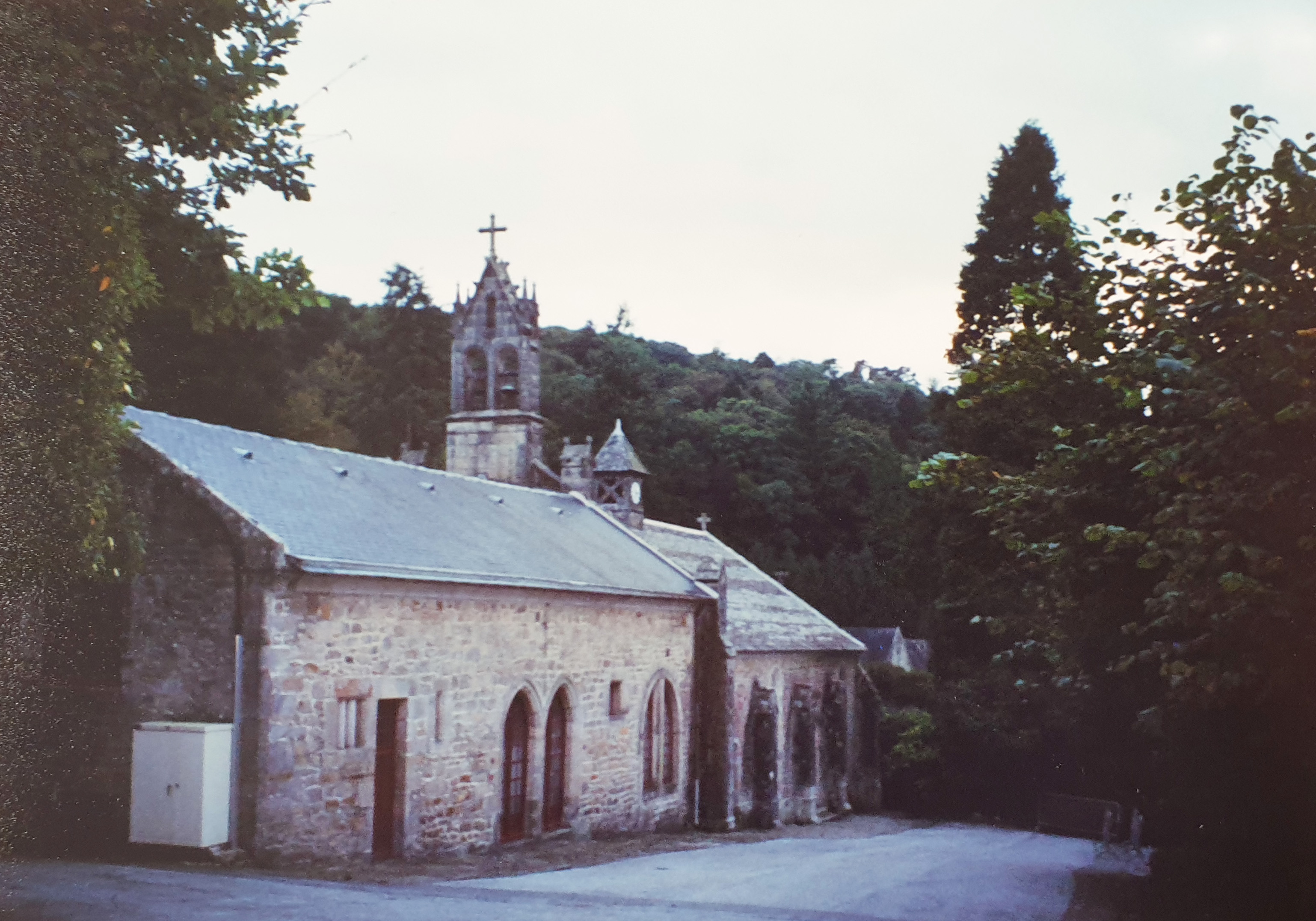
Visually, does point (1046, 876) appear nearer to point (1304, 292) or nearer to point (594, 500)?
point (1304, 292)

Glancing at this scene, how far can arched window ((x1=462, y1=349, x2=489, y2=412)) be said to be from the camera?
3103 centimetres

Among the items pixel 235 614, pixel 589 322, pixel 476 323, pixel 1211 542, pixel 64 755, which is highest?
pixel 589 322

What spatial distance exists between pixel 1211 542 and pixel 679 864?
12.5m

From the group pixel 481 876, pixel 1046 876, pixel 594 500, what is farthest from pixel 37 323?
pixel 594 500

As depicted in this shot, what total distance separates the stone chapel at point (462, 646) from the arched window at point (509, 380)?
0.09 m

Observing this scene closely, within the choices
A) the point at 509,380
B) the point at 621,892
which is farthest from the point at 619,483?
the point at 621,892

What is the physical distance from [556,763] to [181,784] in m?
8.73

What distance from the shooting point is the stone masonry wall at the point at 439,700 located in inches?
624

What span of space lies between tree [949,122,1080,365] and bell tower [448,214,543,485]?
1153 centimetres

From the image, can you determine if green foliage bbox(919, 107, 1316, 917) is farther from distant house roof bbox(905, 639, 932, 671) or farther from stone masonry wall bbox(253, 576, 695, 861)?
distant house roof bbox(905, 639, 932, 671)

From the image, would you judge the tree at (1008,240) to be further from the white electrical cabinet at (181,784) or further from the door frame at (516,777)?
the white electrical cabinet at (181,784)

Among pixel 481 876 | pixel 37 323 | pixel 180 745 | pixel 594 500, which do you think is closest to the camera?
pixel 37 323

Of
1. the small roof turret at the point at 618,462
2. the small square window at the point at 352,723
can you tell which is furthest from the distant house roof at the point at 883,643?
the small square window at the point at 352,723

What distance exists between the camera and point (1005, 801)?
32.7 metres
